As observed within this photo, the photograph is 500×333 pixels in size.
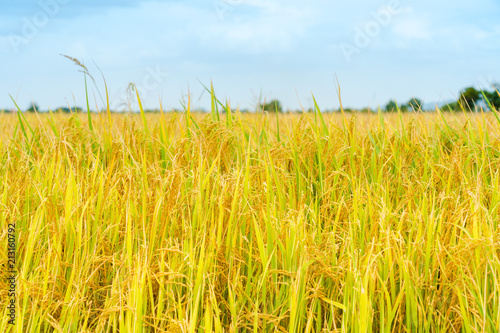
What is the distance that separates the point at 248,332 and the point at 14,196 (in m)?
1.29

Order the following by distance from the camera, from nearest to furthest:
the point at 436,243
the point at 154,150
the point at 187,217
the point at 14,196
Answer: the point at 436,243, the point at 187,217, the point at 14,196, the point at 154,150

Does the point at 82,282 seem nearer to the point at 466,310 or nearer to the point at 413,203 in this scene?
the point at 466,310

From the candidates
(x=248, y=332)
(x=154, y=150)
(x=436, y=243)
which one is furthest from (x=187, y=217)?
(x=436, y=243)

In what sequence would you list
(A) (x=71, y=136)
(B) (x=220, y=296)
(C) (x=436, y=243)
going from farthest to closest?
(A) (x=71, y=136) < (C) (x=436, y=243) < (B) (x=220, y=296)

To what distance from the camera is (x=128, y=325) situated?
4.42 feet

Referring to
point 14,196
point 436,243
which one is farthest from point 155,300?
point 436,243

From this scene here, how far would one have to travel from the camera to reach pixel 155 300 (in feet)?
5.04

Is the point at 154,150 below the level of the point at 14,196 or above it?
above

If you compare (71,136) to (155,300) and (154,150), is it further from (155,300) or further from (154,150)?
(155,300)

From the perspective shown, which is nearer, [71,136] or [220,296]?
[220,296]

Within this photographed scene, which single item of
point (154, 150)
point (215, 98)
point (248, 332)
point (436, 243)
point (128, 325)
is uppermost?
point (215, 98)

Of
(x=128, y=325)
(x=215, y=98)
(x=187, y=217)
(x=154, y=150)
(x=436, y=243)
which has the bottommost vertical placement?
(x=128, y=325)

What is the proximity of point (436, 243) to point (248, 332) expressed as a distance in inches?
31.6

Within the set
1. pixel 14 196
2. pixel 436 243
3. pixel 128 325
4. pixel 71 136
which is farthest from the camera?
pixel 71 136
